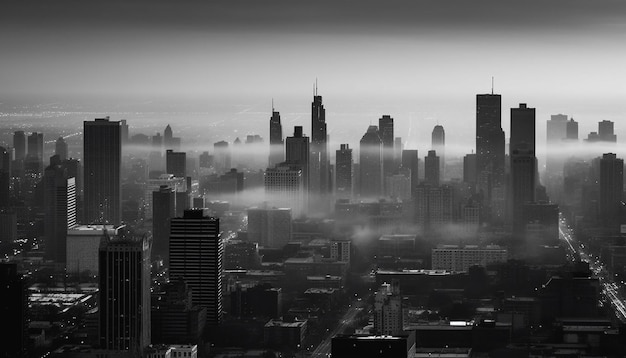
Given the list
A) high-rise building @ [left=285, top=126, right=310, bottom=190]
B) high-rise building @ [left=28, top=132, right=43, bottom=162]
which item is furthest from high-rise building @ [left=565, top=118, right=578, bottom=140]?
high-rise building @ [left=28, top=132, right=43, bottom=162]

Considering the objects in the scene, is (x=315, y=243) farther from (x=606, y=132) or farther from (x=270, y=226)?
(x=606, y=132)

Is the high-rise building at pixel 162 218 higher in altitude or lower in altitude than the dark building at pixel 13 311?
higher

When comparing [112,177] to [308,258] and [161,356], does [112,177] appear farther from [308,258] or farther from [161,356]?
[161,356]

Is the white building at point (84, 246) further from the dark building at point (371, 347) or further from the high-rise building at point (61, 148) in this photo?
the dark building at point (371, 347)

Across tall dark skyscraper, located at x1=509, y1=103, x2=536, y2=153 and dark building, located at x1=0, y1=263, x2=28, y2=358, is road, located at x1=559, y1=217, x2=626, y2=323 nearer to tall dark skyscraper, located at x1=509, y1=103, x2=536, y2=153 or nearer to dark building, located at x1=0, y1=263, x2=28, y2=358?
tall dark skyscraper, located at x1=509, y1=103, x2=536, y2=153

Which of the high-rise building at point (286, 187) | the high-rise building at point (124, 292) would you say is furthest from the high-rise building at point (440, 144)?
the high-rise building at point (124, 292)

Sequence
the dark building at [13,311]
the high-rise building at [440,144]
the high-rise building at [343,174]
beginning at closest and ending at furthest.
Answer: the dark building at [13,311] < the high-rise building at [440,144] < the high-rise building at [343,174]

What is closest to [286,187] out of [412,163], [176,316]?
[412,163]
